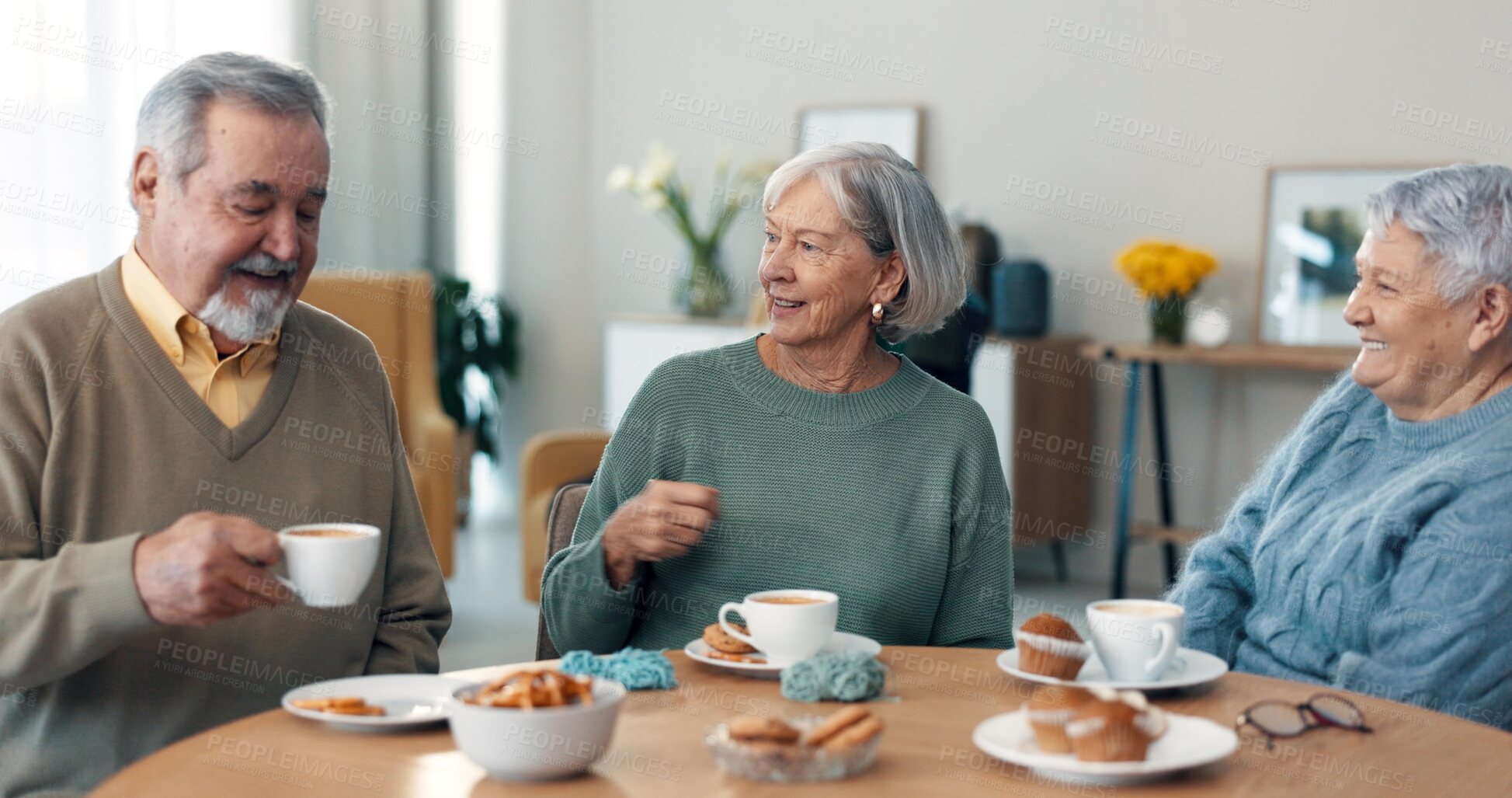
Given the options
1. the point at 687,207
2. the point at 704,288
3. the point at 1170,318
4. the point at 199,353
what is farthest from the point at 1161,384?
the point at 199,353

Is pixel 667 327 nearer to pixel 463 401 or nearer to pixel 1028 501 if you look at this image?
pixel 463 401

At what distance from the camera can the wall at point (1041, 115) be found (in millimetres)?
4848

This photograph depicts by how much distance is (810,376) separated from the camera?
1.95 m

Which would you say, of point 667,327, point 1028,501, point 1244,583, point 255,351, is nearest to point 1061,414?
point 1028,501

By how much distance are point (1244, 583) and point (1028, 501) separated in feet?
10.7

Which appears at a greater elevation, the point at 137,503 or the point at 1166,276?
the point at 1166,276

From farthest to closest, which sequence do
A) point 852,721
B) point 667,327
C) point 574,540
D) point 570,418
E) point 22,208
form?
point 570,418, point 667,327, point 22,208, point 574,540, point 852,721

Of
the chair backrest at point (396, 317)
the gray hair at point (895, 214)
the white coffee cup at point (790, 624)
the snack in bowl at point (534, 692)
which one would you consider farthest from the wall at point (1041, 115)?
the snack in bowl at point (534, 692)

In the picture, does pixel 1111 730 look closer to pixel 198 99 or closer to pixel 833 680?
pixel 833 680

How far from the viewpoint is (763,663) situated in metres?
1.42

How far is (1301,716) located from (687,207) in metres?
5.00

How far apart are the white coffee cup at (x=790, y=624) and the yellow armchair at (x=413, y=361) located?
275cm

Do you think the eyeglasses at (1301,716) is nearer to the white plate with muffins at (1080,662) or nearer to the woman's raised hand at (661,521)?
the white plate with muffins at (1080,662)

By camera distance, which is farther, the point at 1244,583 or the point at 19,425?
the point at 1244,583
